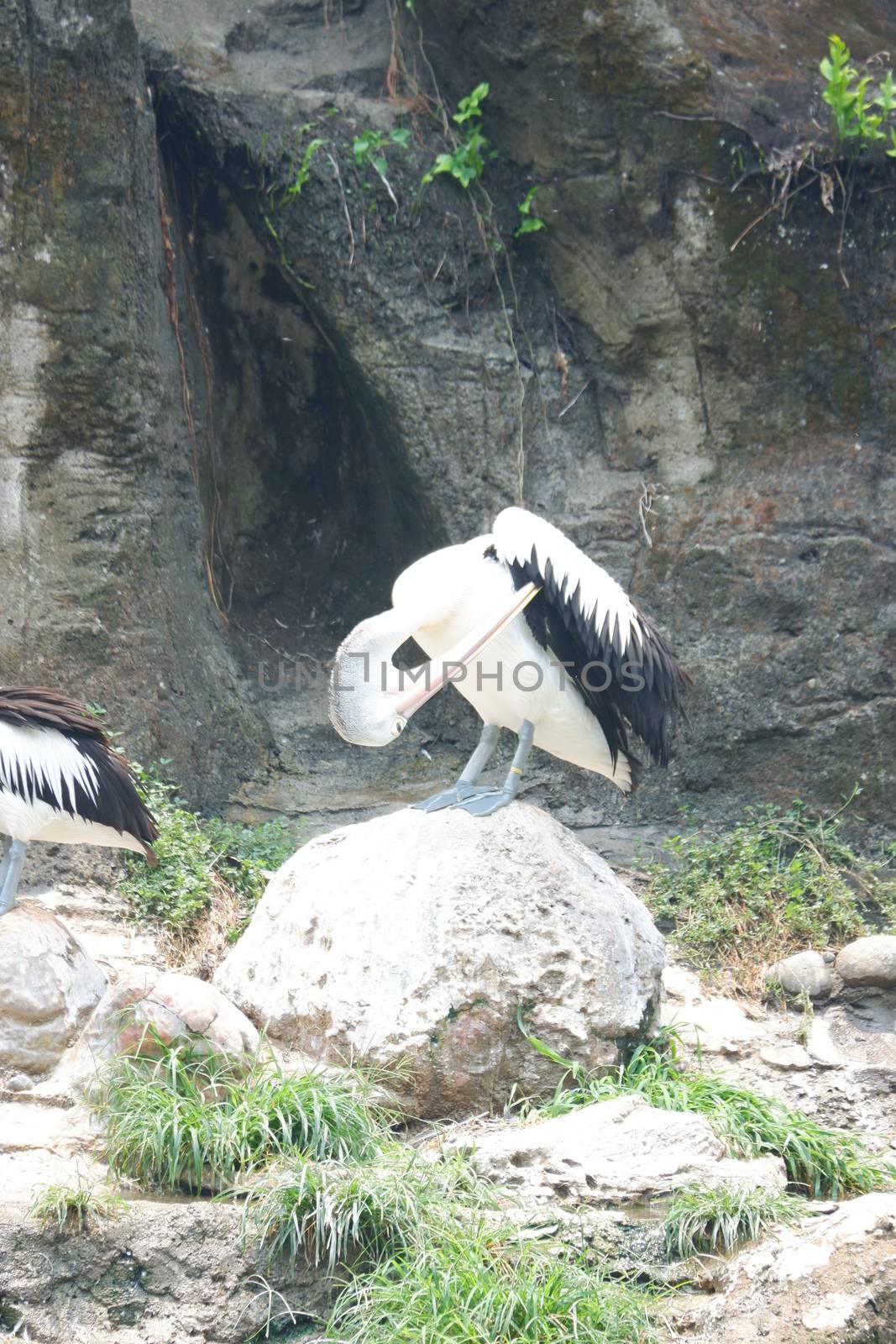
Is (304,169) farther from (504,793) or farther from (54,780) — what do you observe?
(504,793)

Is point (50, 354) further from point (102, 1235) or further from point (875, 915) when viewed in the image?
point (875, 915)

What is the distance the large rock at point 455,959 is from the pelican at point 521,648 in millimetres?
279

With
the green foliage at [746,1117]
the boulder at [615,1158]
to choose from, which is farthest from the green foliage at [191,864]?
the boulder at [615,1158]

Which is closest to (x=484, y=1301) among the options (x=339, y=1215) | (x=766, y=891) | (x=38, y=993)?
(x=339, y=1215)

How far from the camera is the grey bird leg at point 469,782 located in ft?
17.4

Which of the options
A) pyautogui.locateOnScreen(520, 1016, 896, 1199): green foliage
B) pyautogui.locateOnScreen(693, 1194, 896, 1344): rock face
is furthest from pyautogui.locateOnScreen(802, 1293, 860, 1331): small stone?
pyautogui.locateOnScreen(520, 1016, 896, 1199): green foliage

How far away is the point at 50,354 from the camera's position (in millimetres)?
6648

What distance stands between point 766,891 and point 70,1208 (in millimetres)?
3729

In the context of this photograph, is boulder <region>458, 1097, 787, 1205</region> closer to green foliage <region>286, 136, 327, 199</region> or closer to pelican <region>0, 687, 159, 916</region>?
pelican <region>0, 687, 159, 916</region>

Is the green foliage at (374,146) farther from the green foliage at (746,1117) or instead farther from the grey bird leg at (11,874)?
the green foliage at (746,1117)

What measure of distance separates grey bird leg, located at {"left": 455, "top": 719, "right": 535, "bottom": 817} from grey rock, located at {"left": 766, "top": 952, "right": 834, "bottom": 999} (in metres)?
1.56

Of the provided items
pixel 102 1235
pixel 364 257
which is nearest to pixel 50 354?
pixel 364 257

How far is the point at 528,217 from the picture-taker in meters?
7.78

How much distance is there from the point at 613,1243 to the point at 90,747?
269 centimetres
